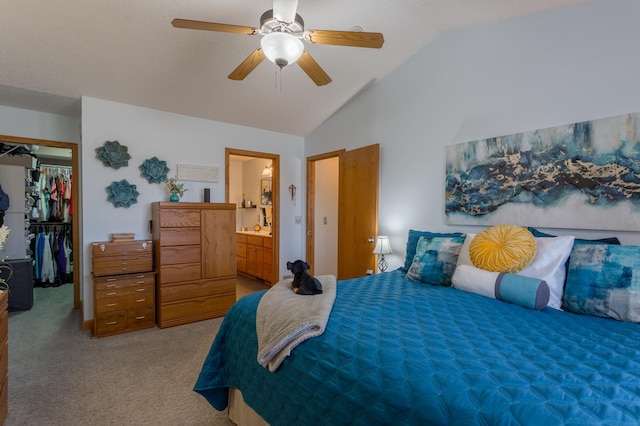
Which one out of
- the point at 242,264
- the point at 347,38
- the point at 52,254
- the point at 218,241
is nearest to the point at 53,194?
the point at 52,254

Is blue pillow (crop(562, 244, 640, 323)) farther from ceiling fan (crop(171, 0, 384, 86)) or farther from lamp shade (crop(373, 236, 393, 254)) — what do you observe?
ceiling fan (crop(171, 0, 384, 86))

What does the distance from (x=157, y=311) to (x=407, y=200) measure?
118 inches

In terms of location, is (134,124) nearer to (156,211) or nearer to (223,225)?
(156,211)

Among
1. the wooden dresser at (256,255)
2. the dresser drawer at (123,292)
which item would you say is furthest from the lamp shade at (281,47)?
the wooden dresser at (256,255)

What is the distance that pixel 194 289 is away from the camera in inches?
141

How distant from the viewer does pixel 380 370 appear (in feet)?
3.61

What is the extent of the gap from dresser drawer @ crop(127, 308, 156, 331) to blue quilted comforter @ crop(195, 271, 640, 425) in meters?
1.86

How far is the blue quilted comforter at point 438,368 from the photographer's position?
0.91 meters

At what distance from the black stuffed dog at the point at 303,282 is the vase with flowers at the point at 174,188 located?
220 centimetres

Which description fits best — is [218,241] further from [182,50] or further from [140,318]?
[182,50]

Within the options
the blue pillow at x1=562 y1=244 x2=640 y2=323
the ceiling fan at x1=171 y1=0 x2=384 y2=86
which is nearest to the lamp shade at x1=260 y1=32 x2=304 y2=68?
the ceiling fan at x1=171 y1=0 x2=384 y2=86

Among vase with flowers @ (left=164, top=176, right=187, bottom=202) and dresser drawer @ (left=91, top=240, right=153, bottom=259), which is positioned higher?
vase with flowers @ (left=164, top=176, right=187, bottom=202)

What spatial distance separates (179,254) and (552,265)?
3369 mm

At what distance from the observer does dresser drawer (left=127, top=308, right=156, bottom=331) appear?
130 inches
